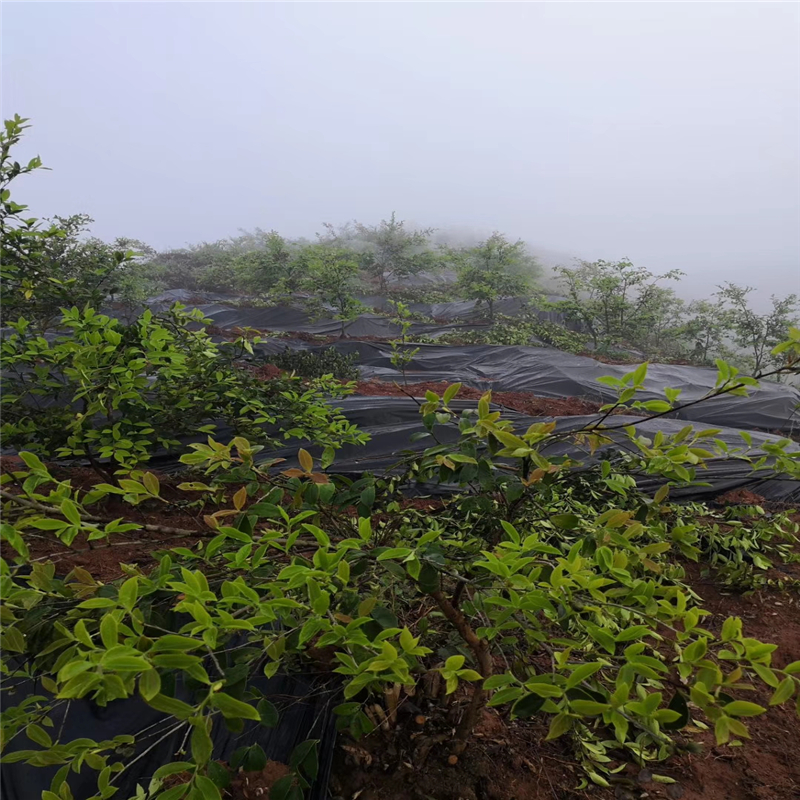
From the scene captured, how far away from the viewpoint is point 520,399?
6305mm

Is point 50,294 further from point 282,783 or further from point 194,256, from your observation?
point 194,256

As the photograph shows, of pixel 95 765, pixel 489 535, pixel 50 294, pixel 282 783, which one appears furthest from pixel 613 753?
pixel 50 294

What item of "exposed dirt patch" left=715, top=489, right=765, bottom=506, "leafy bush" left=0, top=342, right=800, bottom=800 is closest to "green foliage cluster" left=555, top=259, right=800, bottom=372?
"exposed dirt patch" left=715, top=489, right=765, bottom=506

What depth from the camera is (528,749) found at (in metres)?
1.54

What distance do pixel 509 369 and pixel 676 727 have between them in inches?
288

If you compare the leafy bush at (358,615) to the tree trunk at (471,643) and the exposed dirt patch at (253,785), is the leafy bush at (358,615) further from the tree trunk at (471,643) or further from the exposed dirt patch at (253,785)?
the exposed dirt patch at (253,785)

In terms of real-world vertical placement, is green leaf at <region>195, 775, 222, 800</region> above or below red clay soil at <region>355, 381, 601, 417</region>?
above

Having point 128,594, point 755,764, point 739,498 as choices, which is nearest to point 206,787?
point 128,594

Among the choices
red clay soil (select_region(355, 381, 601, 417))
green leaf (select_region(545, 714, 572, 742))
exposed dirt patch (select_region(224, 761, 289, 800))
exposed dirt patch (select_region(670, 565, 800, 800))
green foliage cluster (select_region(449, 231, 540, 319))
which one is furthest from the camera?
green foliage cluster (select_region(449, 231, 540, 319))

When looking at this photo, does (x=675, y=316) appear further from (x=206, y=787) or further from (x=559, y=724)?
(x=206, y=787)

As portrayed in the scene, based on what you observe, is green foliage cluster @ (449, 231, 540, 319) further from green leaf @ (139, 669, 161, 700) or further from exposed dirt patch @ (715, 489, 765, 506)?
green leaf @ (139, 669, 161, 700)

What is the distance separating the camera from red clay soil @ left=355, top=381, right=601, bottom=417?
5.73m

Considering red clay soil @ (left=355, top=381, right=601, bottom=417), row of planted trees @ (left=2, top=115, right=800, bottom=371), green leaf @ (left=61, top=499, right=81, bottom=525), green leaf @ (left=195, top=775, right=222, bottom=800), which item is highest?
row of planted trees @ (left=2, top=115, right=800, bottom=371)

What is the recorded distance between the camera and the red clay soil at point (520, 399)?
573cm
